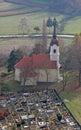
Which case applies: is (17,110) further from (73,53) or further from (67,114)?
(73,53)

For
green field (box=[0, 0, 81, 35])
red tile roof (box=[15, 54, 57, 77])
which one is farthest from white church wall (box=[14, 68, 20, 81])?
green field (box=[0, 0, 81, 35])

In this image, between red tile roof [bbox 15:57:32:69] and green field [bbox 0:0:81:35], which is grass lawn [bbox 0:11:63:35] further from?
red tile roof [bbox 15:57:32:69]

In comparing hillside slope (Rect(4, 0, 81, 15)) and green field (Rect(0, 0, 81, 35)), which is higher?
hillside slope (Rect(4, 0, 81, 15))

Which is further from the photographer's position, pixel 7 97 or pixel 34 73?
pixel 34 73

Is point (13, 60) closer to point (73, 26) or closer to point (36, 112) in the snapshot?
point (36, 112)

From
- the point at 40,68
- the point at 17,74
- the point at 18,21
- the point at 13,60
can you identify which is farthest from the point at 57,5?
the point at 40,68

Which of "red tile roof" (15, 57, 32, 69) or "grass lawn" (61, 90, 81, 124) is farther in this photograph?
"red tile roof" (15, 57, 32, 69)

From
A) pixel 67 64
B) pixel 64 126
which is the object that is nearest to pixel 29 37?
pixel 67 64

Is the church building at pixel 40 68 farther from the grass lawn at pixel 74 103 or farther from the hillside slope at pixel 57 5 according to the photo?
the hillside slope at pixel 57 5
